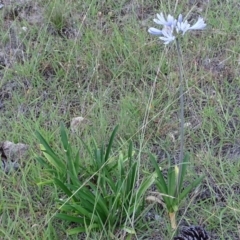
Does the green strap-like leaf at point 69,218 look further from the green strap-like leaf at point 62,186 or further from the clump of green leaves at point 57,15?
the clump of green leaves at point 57,15

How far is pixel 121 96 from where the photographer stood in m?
2.34

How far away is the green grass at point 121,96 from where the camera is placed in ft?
6.12

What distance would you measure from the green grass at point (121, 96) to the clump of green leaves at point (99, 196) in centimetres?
6

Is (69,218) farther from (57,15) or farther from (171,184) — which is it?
(57,15)

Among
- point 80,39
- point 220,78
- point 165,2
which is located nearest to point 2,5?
point 80,39

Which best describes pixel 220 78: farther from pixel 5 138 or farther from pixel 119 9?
pixel 5 138

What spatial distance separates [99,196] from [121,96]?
0.77 metres

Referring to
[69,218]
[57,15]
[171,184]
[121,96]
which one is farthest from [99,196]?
[57,15]

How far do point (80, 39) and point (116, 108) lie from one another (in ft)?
1.85

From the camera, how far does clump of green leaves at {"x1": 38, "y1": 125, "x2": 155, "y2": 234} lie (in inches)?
66.0

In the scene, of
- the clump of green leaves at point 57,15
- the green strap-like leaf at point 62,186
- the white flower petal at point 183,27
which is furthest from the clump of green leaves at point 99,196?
the clump of green leaves at point 57,15

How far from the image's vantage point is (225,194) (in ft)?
6.21

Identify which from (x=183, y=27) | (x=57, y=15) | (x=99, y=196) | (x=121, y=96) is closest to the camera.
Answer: (x=183, y=27)

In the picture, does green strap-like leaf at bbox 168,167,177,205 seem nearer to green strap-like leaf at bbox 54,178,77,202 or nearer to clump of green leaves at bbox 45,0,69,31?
green strap-like leaf at bbox 54,178,77,202
